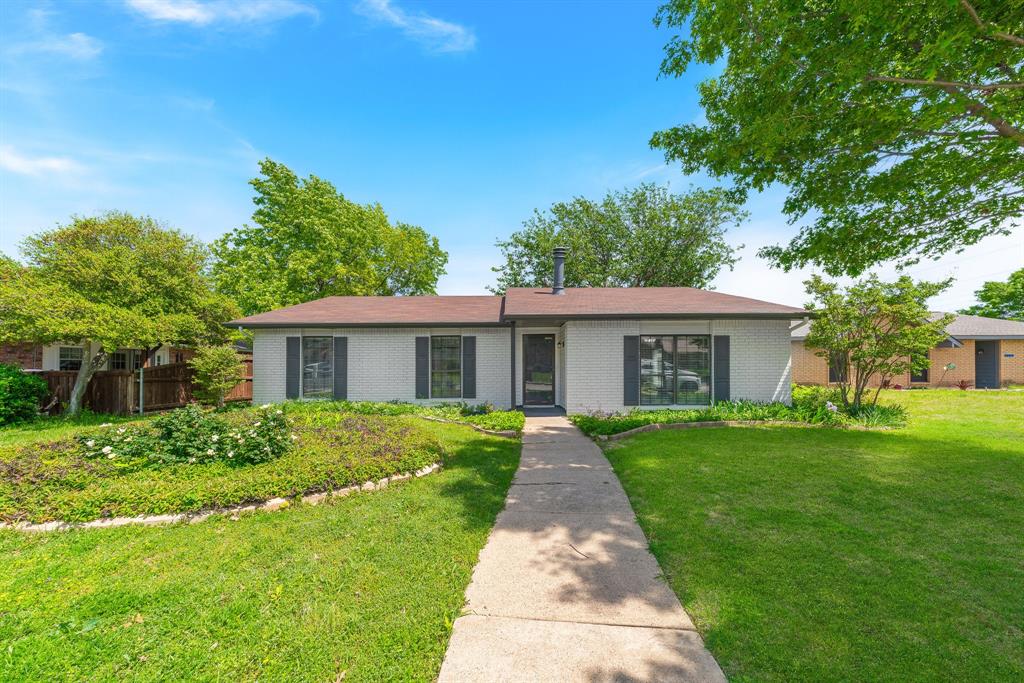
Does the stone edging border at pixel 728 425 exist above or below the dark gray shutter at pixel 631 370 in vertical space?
below

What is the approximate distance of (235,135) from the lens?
9727mm

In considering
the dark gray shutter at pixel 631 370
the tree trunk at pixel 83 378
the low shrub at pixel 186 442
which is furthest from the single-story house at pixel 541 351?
the low shrub at pixel 186 442

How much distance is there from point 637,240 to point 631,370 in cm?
Answer: 1595

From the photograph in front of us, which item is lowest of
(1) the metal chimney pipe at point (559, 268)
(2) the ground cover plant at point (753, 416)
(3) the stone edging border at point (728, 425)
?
(3) the stone edging border at point (728, 425)

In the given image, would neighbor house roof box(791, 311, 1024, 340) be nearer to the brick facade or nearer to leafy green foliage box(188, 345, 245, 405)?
leafy green foliage box(188, 345, 245, 405)

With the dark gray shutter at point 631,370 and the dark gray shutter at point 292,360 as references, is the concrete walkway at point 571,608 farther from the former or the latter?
the dark gray shutter at point 292,360

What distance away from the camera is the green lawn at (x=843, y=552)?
7.99 ft

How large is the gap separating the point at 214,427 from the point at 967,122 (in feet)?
43.0

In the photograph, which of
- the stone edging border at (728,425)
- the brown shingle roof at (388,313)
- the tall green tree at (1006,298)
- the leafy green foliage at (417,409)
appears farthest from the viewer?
the tall green tree at (1006,298)

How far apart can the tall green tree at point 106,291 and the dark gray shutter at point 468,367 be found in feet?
25.6

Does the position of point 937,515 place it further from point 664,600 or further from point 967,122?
point 967,122

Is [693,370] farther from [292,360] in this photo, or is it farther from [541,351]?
[292,360]

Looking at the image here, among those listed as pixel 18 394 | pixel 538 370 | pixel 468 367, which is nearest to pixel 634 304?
pixel 538 370

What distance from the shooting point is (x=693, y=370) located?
11.1 meters
